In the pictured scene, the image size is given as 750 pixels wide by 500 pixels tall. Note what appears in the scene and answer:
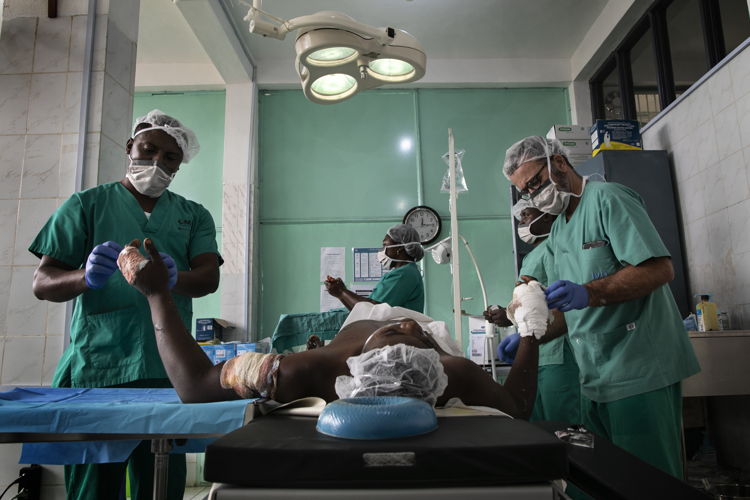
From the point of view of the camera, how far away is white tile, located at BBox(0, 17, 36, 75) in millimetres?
2371

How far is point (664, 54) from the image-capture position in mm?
3678

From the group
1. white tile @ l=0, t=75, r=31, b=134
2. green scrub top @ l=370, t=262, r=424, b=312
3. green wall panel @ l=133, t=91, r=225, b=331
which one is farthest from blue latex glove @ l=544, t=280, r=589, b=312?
green wall panel @ l=133, t=91, r=225, b=331

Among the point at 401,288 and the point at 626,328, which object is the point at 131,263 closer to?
the point at 626,328

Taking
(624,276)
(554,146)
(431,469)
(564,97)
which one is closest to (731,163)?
(554,146)

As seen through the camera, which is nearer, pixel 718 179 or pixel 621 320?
pixel 621 320

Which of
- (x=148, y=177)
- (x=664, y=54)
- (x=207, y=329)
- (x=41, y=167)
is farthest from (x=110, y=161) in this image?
(x=664, y=54)

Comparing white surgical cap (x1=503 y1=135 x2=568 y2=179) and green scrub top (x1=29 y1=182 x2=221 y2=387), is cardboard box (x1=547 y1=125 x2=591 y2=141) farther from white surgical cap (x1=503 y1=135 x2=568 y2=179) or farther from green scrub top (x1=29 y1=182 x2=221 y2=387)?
green scrub top (x1=29 y1=182 x2=221 y2=387)

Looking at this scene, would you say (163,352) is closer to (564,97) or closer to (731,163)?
(731,163)

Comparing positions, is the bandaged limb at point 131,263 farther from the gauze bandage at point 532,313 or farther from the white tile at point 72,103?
the white tile at point 72,103

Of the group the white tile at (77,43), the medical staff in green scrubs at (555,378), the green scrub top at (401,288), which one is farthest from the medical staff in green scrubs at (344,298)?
the white tile at (77,43)

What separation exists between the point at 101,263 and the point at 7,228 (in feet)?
4.11

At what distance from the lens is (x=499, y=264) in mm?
4605

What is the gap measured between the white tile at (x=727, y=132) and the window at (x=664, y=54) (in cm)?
43

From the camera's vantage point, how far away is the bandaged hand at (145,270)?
1212 millimetres
